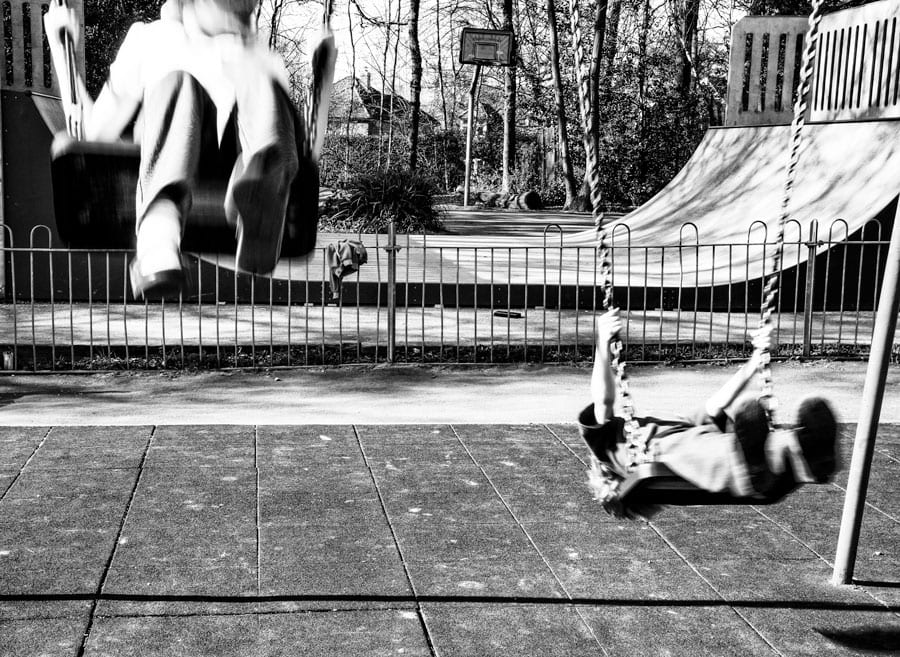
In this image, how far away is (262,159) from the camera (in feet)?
10.1

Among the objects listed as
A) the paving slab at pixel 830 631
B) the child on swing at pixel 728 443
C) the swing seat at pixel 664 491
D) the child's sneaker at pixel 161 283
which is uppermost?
the child's sneaker at pixel 161 283

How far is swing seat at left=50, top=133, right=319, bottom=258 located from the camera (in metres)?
3.28

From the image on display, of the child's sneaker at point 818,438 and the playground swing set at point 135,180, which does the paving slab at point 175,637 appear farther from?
the child's sneaker at point 818,438

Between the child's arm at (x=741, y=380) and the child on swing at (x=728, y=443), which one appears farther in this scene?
the child's arm at (x=741, y=380)

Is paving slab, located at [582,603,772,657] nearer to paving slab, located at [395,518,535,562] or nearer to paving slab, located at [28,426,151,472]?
paving slab, located at [395,518,535,562]

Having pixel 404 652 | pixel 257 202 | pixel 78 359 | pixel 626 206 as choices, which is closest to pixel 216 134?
pixel 257 202

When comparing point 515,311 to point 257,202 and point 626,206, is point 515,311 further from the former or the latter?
point 626,206

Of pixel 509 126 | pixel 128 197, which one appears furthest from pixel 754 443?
pixel 509 126

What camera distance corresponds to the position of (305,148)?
10.6 ft

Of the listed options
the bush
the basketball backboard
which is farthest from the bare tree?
the bush

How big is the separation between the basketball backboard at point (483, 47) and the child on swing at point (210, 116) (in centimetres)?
1697

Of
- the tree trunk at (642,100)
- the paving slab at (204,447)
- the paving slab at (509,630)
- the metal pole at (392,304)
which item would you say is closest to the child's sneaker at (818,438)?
the paving slab at (509,630)

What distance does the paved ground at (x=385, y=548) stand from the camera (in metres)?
3.57

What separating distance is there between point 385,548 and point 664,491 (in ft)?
5.10
